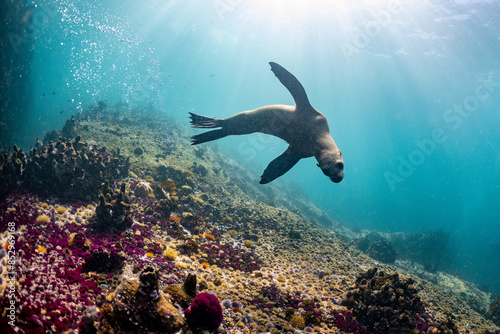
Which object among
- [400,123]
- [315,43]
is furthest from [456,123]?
[315,43]

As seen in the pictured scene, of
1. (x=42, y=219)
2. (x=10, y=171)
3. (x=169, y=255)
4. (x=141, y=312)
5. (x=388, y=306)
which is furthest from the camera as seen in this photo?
(x=10, y=171)

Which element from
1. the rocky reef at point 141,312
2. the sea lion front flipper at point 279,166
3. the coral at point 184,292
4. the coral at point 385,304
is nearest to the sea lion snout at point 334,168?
the sea lion front flipper at point 279,166

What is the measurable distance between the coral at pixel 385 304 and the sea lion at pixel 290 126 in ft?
15.1

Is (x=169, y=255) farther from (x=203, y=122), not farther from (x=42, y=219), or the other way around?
(x=203, y=122)

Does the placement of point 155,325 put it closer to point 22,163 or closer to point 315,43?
point 22,163

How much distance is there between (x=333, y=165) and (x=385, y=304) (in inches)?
191

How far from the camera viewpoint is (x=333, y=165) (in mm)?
4957

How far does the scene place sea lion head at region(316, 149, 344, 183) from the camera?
484cm

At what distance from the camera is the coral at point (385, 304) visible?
5.96 meters

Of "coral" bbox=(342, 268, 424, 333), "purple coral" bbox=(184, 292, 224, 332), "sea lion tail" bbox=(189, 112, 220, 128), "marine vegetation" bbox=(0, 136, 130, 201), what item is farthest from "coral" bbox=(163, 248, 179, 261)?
"coral" bbox=(342, 268, 424, 333)

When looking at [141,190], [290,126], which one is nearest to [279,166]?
[290,126]

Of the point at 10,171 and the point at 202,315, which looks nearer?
the point at 202,315

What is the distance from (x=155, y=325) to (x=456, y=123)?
405 feet

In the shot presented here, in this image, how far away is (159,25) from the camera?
64562mm
